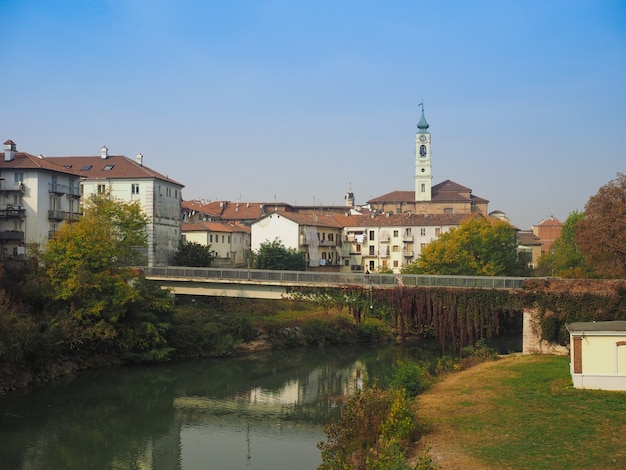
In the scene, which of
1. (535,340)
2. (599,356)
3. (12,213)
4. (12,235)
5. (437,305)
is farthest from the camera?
(12,213)

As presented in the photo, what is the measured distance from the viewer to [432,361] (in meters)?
45.6

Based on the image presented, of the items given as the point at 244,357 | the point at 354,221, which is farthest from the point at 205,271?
the point at 354,221

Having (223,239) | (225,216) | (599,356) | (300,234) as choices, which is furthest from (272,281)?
(225,216)

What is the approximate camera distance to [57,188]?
56375mm

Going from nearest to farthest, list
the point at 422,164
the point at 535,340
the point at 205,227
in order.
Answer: the point at 535,340, the point at 205,227, the point at 422,164

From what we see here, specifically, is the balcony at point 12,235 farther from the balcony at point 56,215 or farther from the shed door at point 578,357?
the shed door at point 578,357

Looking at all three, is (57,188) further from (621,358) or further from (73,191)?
(621,358)

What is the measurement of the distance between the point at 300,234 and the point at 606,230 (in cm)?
4456

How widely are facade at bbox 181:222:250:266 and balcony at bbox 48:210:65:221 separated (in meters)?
23.5

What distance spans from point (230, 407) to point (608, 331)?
690 inches

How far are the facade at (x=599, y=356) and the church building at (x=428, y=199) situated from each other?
87.1 meters

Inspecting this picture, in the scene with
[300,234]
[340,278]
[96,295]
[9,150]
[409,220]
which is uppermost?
[9,150]

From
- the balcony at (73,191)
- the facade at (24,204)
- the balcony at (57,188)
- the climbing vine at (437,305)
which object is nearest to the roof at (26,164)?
the facade at (24,204)

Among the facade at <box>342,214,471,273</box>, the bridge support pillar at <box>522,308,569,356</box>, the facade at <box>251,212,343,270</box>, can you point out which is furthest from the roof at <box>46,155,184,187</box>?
the bridge support pillar at <box>522,308,569,356</box>
